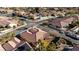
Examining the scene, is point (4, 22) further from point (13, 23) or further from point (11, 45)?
point (11, 45)

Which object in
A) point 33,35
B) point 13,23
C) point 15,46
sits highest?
point 13,23

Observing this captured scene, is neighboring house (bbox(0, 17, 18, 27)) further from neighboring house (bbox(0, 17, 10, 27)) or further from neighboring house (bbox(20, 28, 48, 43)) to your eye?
neighboring house (bbox(20, 28, 48, 43))

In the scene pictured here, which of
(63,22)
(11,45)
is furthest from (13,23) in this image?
(63,22)


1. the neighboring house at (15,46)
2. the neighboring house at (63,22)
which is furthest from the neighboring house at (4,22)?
the neighboring house at (63,22)

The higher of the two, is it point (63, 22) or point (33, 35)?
point (63, 22)

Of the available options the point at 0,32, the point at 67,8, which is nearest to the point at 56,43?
the point at 67,8

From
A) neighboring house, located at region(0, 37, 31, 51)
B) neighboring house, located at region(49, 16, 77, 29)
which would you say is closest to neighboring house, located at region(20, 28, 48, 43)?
neighboring house, located at region(0, 37, 31, 51)

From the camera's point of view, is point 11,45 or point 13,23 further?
point 13,23
